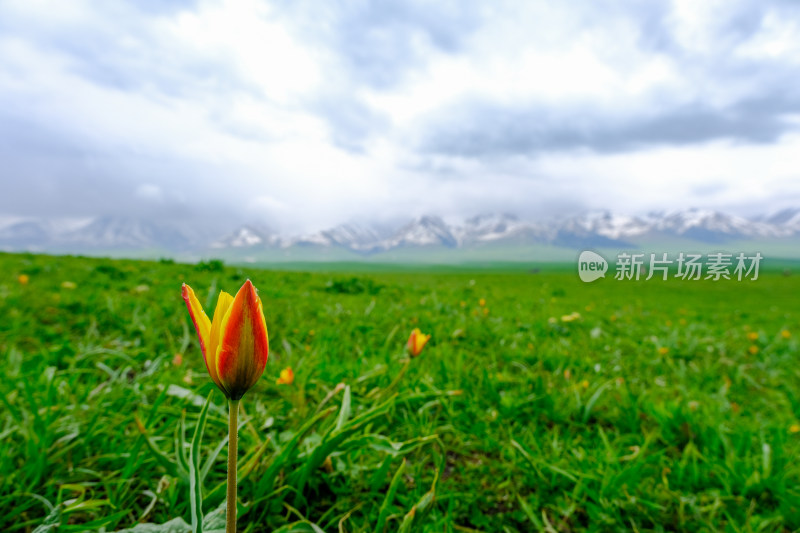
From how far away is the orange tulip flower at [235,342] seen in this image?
771 mm

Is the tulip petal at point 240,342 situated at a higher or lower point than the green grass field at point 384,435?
higher

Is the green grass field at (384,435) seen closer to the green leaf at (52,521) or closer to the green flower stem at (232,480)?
the green leaf at (52,521)

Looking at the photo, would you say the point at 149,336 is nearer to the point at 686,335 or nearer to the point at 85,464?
the point at 85,464

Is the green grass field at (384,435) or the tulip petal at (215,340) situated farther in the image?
the green grass field at (384,435)

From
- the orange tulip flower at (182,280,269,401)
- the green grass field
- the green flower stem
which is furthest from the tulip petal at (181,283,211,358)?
the green grass field

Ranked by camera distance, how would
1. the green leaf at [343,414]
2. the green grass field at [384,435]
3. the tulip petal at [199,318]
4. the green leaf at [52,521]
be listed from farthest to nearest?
the green leaf at [343,414], the green grass field at [384,435], the green leaf at [52,521], the tulip petal at [199,318]

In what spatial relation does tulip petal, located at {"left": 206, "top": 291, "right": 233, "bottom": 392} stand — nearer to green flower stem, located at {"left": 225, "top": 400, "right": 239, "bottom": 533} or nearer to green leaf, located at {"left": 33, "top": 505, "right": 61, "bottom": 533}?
green flower stem, located at {"left": 225, "top": 400, "right": 239, "bottom": 533}

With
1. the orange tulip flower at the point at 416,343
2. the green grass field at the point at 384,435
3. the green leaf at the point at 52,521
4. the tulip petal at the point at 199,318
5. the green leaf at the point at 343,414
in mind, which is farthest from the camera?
the orange tulip flower at the point at 416,343

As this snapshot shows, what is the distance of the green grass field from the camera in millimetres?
1461

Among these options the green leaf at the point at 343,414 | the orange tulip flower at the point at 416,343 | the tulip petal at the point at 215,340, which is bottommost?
the green leaf at the point at 343,414

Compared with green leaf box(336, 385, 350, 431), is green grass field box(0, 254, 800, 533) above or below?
below

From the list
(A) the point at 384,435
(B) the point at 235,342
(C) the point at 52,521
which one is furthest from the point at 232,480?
(A) the point at 384,435

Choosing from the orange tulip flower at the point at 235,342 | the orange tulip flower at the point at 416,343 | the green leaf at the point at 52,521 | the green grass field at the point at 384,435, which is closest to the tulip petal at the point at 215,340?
the orange tulip flower at the point at 235,342

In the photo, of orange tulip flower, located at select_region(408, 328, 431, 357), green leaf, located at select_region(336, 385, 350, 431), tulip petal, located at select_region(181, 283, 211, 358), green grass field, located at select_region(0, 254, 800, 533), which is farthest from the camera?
orange tulip flower, located at select_region(408, 328, 431, 357)
